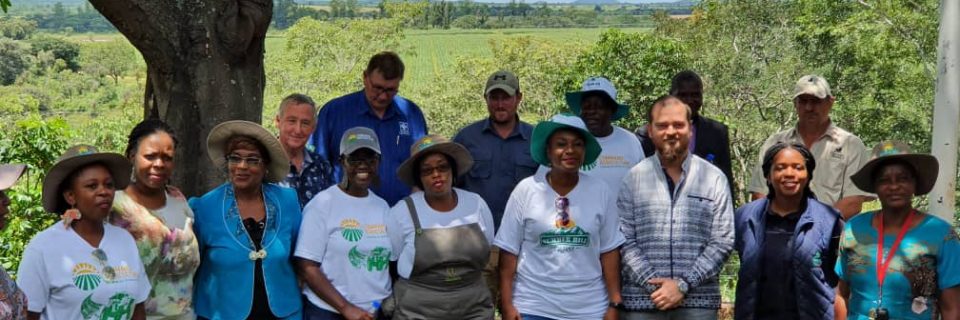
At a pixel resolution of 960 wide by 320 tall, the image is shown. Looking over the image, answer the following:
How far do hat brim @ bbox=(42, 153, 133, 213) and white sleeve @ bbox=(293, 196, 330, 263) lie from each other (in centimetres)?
89

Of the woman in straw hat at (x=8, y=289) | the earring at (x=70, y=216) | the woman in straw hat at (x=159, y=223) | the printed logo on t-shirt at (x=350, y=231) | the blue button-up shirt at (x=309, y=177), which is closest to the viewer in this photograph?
the woman in straw hat at (x=8, y=289)

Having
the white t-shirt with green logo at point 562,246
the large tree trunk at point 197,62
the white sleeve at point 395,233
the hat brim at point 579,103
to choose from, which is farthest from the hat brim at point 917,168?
the large tree trunk at point 197,62

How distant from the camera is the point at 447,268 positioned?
15.3 feet

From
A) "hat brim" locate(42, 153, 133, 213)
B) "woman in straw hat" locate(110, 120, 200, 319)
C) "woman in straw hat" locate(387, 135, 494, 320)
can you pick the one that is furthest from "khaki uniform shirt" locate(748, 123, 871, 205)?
"hat brim" locate(42, 153, 133, 213)

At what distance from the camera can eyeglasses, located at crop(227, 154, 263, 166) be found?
4.48m

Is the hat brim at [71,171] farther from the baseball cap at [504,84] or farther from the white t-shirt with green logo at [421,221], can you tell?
the baseball cap at [504,84]

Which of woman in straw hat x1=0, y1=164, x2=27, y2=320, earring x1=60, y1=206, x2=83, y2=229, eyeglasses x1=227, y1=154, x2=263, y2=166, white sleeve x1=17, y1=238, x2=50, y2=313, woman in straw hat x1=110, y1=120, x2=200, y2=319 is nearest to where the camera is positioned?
woman in straw hat x1=0, y1=164, x2=27, y2=320

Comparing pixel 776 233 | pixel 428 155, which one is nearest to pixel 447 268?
pixel 428 155

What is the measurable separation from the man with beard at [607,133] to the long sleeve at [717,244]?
2.03 ft

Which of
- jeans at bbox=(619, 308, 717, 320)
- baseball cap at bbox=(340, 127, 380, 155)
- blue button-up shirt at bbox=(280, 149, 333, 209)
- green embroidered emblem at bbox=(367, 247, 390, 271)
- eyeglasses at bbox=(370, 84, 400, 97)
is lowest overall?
jeans at bbox=(619, 308, 717, 320)

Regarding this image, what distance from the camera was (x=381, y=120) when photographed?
5.69 m

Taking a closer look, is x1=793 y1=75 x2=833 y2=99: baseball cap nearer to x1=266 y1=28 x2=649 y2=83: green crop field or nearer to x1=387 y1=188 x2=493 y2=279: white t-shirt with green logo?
x1=387 y1=188 x2=493 y2=279: white t-shirt with green logo

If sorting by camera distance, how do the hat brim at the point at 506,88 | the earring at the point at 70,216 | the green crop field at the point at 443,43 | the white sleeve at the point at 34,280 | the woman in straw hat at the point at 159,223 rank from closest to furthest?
the white sleeve at the point at 34,280, the earring at the point at 70,216, the woman in straw hat at the point at 159,223, the hat brim at the point at 506,88, the green crop field at the point at 443,43

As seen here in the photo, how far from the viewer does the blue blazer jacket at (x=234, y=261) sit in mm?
4395
